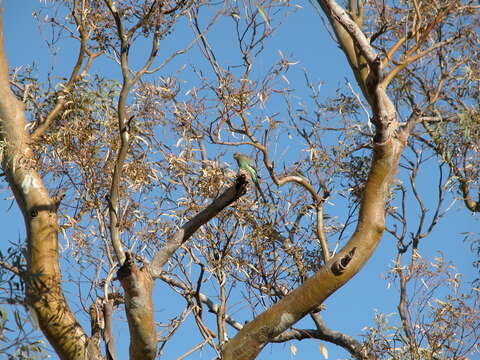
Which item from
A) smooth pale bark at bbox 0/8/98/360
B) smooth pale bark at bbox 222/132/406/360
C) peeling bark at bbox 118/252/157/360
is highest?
smooth pale bark at bbox 0/8/98/360

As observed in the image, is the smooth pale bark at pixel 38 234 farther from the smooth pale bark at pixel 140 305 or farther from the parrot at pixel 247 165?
the parrot at pixel 247 165

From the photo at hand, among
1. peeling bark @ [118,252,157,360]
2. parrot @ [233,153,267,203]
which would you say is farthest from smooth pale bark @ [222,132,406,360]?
parrot @ [233,153,267,203]

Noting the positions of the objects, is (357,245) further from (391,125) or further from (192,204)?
(192,204)

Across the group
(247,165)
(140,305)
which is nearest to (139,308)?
(140,305)

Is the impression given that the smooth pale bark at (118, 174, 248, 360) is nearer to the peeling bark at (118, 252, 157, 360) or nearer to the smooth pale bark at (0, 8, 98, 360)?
the peeling bark at (118, 252, 157, 360)

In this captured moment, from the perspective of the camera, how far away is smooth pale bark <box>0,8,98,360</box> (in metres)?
4.62

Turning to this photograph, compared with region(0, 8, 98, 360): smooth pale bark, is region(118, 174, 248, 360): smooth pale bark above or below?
below

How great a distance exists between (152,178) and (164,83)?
0.86 meters

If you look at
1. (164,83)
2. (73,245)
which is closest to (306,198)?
(164,83)

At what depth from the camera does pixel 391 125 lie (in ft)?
14.7

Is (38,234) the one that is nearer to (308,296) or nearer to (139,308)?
(139,308)

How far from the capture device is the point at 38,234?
4.91 meters

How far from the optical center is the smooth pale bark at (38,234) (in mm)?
4617

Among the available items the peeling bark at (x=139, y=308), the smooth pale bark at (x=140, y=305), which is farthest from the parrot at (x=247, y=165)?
the peeling bark at (x=139, y=308)
